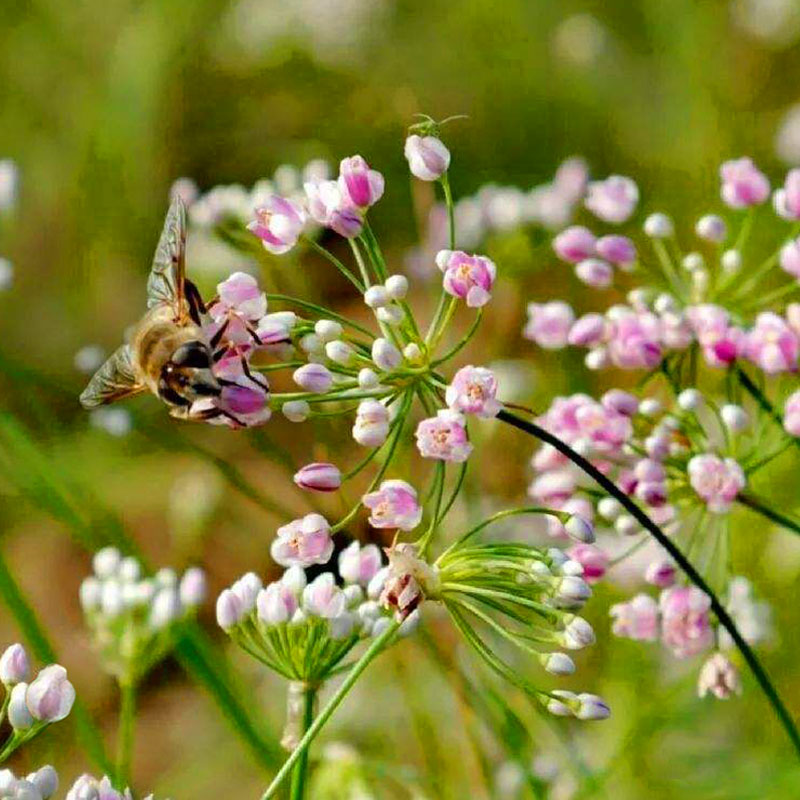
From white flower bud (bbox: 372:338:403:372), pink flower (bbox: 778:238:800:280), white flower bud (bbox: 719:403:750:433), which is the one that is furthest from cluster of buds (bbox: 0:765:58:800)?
pink flower (bbox: 778:238:800:280)

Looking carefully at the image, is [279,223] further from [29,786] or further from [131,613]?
[131,613]

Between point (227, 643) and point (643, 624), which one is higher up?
point (643, 624)

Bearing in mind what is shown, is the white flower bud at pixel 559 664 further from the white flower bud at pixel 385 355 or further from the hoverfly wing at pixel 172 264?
the hoverfly wing at pixel 172 264

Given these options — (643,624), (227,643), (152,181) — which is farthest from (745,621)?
(152,181)

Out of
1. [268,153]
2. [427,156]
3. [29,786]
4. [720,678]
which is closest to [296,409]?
[427,156]

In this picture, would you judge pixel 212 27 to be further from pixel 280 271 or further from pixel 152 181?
pixel 280 271
